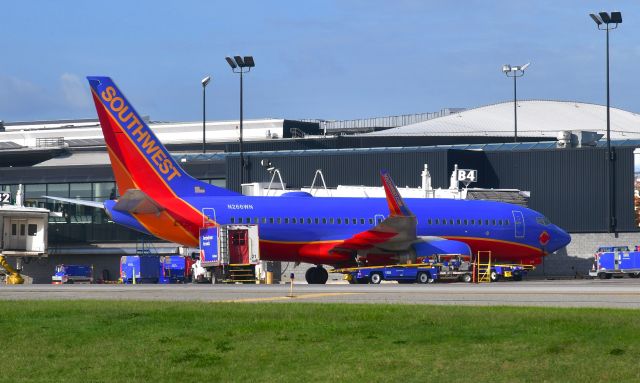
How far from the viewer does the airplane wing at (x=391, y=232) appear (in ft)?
177

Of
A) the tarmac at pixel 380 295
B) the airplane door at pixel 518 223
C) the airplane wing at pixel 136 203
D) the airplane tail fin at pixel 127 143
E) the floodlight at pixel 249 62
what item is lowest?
the tarmac at pixel 380 295

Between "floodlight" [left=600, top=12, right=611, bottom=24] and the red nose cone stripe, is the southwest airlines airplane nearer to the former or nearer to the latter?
the red nose cone stripe

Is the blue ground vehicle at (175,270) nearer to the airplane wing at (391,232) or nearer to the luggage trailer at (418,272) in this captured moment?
the airplane wing at (391,232)

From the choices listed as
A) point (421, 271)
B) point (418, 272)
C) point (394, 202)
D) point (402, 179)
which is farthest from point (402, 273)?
point (402, 179)

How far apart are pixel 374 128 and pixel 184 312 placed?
121 m

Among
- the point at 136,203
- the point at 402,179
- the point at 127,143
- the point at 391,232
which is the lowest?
the point at 391,232

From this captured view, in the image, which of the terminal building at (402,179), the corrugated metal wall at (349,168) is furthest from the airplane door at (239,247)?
the corrugated metal wall at (349,168)

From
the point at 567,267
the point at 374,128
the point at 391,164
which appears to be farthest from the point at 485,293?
the point at 374,128

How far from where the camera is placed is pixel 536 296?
35281 millimetres

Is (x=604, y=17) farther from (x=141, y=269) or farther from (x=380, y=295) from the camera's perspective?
(x=380, y=295)

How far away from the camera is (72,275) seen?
72.2 metres

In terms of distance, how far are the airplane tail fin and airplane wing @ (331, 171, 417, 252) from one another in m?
9.99

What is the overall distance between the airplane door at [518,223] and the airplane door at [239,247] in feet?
49.9

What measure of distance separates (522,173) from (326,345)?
192 feet
